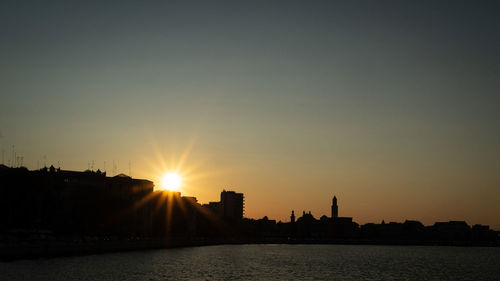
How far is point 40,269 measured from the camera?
80.1 meters

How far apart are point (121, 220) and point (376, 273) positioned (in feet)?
266

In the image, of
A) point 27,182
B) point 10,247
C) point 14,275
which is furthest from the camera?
point 27,182

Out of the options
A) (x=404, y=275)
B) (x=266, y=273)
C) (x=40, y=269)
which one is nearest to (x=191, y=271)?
(x=266, y=273)

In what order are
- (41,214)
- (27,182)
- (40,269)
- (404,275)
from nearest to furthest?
(40,269) < (404,275) < (27,182) < (41,214)

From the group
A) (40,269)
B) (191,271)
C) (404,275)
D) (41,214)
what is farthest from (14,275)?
(41,214)

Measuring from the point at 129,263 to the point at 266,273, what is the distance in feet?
76.5

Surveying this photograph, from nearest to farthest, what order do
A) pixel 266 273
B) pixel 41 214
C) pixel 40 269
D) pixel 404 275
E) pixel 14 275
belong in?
1. pixel 14 275
2. pixel 40 269
3. pixel 266 273
4. pixel 404 275
5. pixel 41 214

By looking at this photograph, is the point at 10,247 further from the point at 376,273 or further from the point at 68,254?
the point at 376,273

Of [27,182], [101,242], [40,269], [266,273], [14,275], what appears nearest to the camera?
[14,275]

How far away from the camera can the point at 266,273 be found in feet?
319

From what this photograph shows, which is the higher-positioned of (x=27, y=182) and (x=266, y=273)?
(x=27, y=182)

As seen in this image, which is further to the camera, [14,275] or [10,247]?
[10,247]

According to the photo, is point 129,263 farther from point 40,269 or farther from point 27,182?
point 27,182

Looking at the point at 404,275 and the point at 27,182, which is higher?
the point at 27,182
